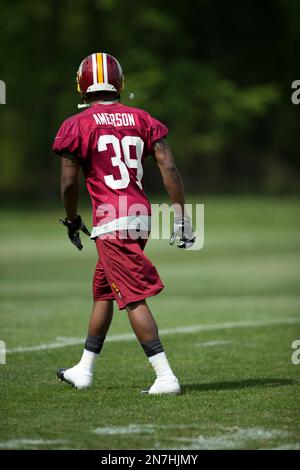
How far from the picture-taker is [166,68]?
36781mm

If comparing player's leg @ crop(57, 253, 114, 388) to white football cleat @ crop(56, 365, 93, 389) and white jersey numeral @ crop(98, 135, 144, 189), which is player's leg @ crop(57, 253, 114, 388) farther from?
→ white jersey numeral @ crop(98, 135, 144, 189)

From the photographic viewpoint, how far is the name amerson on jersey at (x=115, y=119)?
6.19 meters

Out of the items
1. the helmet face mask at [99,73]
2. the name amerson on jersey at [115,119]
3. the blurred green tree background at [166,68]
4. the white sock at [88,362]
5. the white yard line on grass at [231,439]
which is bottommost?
the white yard line on grass at [231,439]

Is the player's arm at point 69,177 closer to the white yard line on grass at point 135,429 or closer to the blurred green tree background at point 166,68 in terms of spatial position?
the white yard line on grass at point 135,429

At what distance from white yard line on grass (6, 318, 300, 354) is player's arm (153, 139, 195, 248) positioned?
2525 mm

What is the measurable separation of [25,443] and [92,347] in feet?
5.71

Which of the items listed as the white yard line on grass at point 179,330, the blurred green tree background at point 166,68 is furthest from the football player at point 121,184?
the blurred green tree background at point 166,68

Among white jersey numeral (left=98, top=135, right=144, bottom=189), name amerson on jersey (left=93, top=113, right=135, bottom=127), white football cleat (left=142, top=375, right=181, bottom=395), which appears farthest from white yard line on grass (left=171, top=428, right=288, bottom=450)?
name amerson on jersey (left=93, top=113, right=135, bottom=127)

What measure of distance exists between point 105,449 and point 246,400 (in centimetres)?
146

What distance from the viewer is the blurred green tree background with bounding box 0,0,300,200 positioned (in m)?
35.6

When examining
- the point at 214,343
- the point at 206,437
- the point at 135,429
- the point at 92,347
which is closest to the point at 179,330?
the point at 214,343

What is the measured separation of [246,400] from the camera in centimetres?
589

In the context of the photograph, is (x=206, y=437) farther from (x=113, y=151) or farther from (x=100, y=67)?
(x=100, y=67)

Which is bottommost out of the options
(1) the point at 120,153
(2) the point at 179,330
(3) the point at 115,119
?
(2) the point at 179,330
